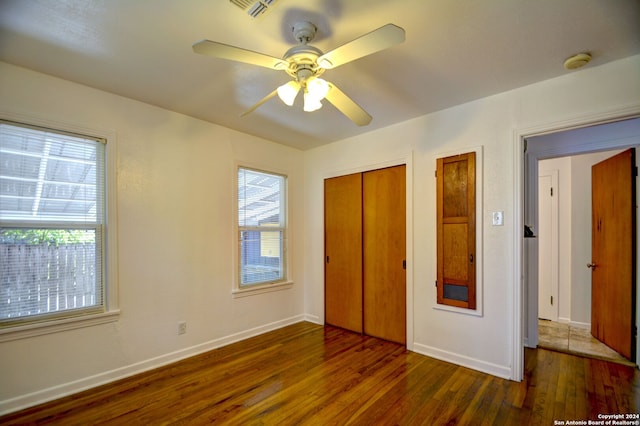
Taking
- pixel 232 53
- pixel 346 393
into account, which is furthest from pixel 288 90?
pixel 346 393

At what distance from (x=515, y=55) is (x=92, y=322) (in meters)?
3.87

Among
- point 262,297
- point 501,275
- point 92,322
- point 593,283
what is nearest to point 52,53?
point 92,322

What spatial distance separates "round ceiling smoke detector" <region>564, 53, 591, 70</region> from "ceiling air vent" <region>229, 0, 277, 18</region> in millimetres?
2101

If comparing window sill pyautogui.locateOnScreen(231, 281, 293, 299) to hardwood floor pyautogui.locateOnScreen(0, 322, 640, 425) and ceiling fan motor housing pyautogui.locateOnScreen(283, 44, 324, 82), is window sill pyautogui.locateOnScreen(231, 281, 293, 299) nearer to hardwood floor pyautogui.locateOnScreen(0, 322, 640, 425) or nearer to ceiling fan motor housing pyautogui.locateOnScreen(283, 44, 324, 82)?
hardwood floor pyautogui.locateOnScreen(0, 322, 640, 425)

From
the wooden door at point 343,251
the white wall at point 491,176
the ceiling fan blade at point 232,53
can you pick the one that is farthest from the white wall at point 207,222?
the ceiling fan blade at point 232,53

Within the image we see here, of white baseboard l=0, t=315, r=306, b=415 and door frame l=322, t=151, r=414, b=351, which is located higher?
door frame l=322, t=151, r=414, b=351

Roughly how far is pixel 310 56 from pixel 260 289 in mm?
2907

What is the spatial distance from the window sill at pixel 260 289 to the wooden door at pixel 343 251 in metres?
0.57

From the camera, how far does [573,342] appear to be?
343 centimetres

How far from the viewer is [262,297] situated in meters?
3.84

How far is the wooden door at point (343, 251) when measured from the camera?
12.6ft

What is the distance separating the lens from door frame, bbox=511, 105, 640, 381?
230cm

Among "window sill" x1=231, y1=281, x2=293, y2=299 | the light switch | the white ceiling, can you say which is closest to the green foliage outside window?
the white ceiling

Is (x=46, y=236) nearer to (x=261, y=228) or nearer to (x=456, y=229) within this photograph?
(x=261, y=228)
